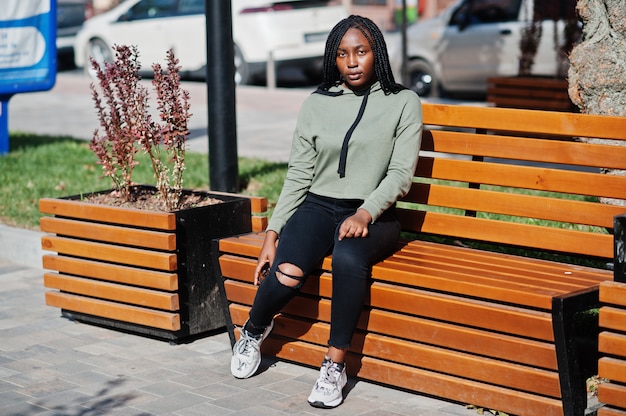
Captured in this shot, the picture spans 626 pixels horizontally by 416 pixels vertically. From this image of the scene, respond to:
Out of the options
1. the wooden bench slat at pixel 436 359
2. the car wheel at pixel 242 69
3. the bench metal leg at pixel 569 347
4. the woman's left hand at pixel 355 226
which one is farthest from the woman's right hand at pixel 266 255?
the car wheel at pixel 242 69

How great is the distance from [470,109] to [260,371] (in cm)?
159

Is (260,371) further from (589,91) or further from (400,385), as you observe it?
(589,91)

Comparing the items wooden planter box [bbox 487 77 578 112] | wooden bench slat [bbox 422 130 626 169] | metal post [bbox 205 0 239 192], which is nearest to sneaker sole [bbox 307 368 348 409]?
wooden bench slat [bbox 422 130 626 169]

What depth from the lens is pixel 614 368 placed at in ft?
12.4

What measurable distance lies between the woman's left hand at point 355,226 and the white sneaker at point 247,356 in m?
0.62

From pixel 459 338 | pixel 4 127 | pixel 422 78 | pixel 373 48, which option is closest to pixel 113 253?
pixel 373 48

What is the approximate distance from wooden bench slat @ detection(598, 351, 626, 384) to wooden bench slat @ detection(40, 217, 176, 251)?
7.17ft

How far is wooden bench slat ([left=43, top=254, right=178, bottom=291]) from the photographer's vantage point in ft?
16.9

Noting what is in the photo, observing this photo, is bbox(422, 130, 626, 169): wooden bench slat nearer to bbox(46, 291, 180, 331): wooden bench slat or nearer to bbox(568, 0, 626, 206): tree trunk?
bbox(568, 0, 626, 206): tree trunk

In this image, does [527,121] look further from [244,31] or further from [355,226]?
[244,31]

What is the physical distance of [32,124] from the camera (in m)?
12.1

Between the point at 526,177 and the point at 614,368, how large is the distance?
122 cm

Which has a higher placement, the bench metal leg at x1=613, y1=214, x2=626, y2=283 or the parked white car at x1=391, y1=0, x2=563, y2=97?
the parked white car at x1=391, y1=0, x2=563, y2=97

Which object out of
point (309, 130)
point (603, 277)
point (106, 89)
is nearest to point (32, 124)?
point (106, 89)
